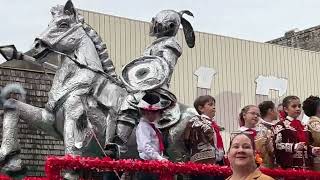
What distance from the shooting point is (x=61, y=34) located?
295 inches

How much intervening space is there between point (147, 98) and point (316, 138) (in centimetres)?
181

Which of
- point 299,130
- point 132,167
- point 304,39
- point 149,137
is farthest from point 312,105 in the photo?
point 304,39

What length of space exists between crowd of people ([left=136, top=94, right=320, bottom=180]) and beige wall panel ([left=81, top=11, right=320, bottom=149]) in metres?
9.39

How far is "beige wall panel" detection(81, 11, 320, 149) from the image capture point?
656 inches

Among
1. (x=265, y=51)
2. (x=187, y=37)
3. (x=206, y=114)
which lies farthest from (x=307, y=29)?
(x=206, y=114)

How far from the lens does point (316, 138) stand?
6.93m

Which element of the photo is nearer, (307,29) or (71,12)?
(71,12)

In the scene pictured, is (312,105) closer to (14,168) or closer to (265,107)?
(265,107)

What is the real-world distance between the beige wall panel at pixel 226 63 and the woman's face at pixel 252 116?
9.50 m

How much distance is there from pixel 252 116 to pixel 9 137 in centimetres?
258

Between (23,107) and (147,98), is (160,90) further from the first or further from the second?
(23,107)

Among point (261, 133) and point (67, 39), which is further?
point (67, 39)

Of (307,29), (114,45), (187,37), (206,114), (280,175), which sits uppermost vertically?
(307,29)

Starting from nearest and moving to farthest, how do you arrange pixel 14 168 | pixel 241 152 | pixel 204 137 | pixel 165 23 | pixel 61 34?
pixel 241 152
pixel 204 137
pixel 14 168
pixel 61 34
pixel 165 23
